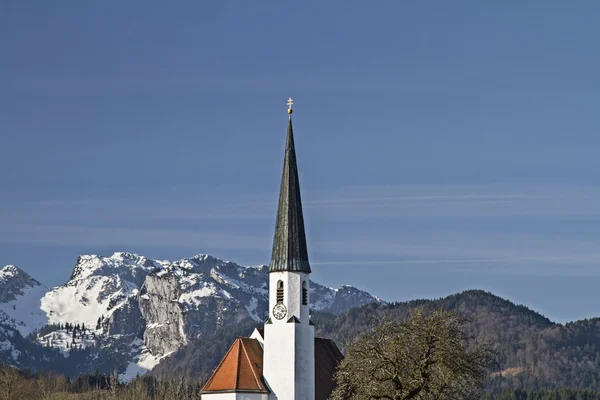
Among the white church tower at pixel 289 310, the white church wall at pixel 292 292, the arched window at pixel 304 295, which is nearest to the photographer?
the white church tower at pixel 289 310

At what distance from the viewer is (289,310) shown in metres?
102

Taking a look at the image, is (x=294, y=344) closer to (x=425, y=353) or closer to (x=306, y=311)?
(x=306, y=311)

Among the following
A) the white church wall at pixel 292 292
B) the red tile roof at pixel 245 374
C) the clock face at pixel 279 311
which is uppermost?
the white church wall at pixel 292 292

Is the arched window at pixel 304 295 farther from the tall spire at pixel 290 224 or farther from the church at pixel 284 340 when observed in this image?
the tall spire at pixel 290 224

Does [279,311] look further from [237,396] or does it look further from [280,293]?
[237,396]

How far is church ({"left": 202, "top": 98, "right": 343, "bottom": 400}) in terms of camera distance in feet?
332

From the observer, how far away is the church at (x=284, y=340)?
101 m

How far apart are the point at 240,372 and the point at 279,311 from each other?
6.69m

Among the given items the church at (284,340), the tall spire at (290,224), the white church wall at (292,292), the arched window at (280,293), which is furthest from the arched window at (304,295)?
the arched window at (280,293)

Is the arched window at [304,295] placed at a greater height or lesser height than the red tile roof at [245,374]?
greater

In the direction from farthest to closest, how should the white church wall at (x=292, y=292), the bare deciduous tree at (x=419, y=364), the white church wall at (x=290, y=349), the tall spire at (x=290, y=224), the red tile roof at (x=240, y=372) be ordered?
the tall spire at (x=290, y=224), the white church wall at (x=292, y=292), the white church wall at (x=290, y=349), the red tile roof at (x=240, y=372), the bare deciduous tree at (x=419, y=364)

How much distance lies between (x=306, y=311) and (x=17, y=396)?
167 ft

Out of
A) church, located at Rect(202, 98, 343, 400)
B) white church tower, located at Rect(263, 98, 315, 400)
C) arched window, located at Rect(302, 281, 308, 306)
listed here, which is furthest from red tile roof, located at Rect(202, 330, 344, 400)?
arched window, located at Rect(302, 281, 308, 306)

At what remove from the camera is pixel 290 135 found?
105 m
